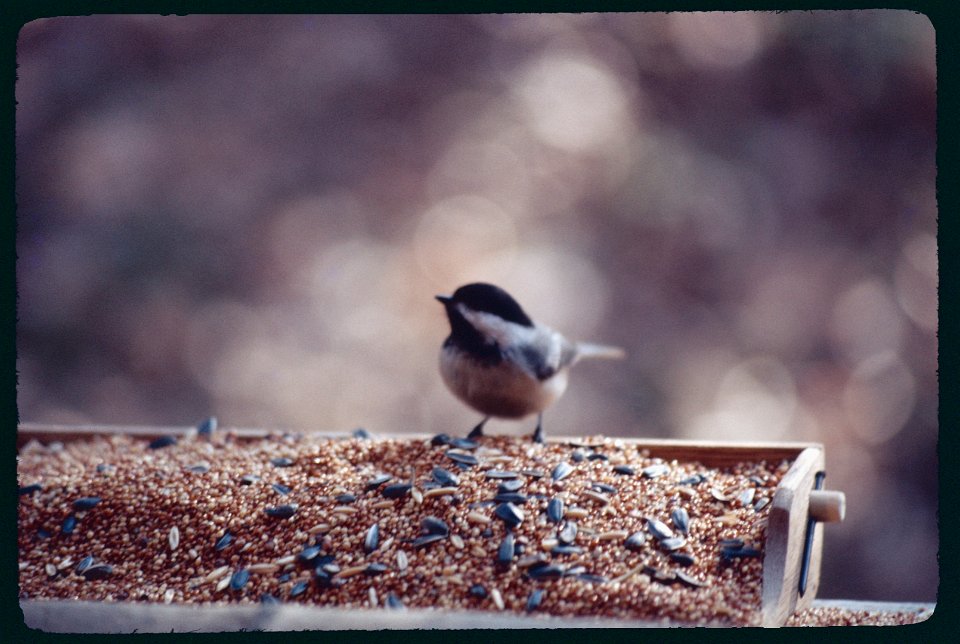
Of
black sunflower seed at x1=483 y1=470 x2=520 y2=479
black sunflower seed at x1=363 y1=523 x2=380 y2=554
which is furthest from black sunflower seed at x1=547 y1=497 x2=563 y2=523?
black sunflower seed at x1=363 y1=523 x2=380 y2=554

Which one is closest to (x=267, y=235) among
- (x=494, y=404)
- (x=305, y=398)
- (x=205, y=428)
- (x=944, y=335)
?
(x=305, y=398)

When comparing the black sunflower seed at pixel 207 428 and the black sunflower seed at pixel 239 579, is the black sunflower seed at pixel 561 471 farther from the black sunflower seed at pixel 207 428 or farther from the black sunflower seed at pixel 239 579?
the black sunflower seed at pixel 207 428

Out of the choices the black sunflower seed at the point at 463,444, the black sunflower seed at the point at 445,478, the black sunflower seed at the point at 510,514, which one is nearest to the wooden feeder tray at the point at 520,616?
the black sunflower seed at the point at 510,514

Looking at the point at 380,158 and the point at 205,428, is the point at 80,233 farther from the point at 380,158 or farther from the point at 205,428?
the point at 205,428

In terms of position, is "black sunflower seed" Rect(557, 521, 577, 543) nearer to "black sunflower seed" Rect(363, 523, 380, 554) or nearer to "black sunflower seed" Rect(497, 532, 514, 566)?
"black sunflower seed" Rect(497, 532, 514, 566)

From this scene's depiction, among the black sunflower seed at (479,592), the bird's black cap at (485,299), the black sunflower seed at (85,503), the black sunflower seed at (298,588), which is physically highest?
the bird's black cap at (485,299)

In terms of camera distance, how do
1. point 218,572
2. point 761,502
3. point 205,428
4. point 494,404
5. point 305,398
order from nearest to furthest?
point 218,572 < point 761,502 < point 494,404 < point 205,428 < point 305,398
